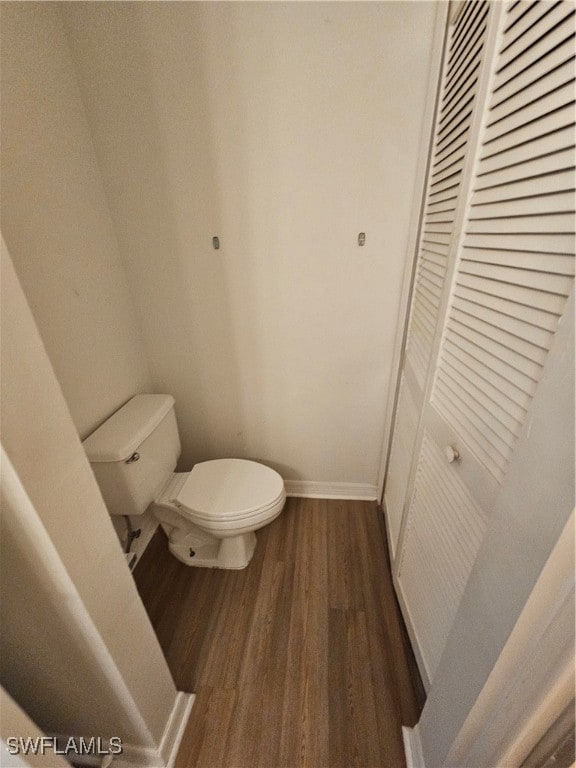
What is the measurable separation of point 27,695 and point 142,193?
1.60m

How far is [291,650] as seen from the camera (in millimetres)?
1108

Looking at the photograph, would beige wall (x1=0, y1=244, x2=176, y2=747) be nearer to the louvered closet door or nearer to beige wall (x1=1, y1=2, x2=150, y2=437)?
beige wall (x1=1, y1=2, x2=150, y2=437)

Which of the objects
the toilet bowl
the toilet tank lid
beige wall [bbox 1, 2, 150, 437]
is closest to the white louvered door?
the toilet bowl

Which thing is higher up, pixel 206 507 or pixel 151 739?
pixel 206 507

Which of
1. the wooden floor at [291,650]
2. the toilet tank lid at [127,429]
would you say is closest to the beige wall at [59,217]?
the toilet tank lid at [127,429]

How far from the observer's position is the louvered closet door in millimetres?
747

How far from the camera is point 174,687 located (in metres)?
0.95

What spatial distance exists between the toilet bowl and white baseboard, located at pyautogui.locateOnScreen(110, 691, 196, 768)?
502 mm

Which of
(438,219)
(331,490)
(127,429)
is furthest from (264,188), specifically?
(331,490)

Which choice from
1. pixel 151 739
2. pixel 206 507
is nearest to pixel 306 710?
pixel 151 739

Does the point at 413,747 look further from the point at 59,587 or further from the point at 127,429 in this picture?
the point at 127,429

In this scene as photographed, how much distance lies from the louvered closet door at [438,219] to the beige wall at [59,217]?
1178 millimetres

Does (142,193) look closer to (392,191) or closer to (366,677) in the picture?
(392,191)

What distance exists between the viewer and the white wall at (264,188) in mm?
999
